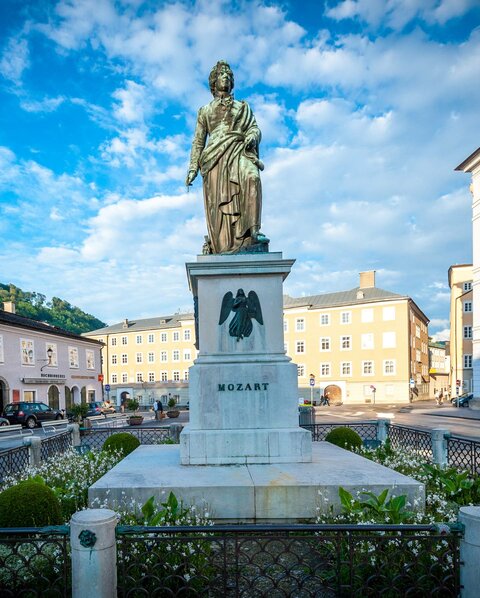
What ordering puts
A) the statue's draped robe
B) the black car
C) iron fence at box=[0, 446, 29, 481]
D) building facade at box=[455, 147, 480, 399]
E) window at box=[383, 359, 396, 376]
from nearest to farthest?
the statue's draped robe → iron fence at box=[0, 446, 29, 481] → the black car → building facade at box=[455, 147, 480, 399] → window at box=[383, 359, 396, 376]

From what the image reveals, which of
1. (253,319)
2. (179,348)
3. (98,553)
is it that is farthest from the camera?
(179,348)

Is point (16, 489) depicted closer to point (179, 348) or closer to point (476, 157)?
point (476, 157)

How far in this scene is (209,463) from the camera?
7.07 metres

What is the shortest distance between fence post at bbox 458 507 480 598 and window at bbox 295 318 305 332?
57645 mm

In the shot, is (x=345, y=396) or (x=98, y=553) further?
(x=345, y=396)

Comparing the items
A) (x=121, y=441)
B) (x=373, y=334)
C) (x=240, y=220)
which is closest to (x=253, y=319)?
(x=240, y=220)

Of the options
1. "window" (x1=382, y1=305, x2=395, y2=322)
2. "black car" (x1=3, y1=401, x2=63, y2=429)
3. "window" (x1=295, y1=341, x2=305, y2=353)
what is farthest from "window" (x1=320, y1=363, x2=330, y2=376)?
"black car" (x1=3, y1=401, x2=63, y2=429)

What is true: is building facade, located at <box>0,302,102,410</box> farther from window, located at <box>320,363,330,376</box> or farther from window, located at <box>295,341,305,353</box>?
window, located at <box>320,363,330,376</box>

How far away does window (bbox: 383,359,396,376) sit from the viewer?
182ft

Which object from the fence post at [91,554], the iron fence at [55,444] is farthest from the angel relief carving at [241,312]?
the iron fence at [55,444]

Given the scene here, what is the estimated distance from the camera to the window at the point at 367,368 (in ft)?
185

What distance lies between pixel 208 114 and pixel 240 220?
7.70ft

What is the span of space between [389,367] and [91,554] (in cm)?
5650

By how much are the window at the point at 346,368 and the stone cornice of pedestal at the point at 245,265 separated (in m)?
52.5
